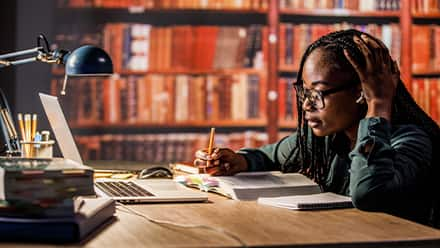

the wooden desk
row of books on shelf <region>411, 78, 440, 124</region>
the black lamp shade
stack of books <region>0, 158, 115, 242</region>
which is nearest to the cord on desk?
the wooden desk

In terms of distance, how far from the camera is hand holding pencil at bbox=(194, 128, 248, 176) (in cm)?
216

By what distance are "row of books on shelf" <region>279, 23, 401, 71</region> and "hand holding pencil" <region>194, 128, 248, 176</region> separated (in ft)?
6.80

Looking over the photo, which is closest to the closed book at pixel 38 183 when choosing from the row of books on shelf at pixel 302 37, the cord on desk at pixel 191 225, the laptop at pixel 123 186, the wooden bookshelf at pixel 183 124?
the cord on desk at pixel 191 225

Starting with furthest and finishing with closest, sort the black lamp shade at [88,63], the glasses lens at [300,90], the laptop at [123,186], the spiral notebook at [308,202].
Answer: the glasses lens at [300,90] < the black lamp shade at [88,63] < the laptop at [123,186] < the spiral notebook at [308,202]

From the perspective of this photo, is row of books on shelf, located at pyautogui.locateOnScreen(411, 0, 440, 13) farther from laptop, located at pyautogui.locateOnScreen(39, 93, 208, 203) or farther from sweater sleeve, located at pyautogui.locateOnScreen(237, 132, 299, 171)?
laptop, located at pyautogui.locateOnScreen(39, 93, 208, 203)

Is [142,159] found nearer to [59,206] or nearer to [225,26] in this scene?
[225,26]

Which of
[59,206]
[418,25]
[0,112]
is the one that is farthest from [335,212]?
[418,25]

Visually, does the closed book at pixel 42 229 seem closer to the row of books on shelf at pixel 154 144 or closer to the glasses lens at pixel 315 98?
the glasses lens at pixel 315 98

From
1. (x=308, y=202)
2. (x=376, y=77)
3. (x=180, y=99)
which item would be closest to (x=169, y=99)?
(x=180, y=99)

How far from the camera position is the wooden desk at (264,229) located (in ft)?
4.34

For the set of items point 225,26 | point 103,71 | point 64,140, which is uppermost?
point 225,26

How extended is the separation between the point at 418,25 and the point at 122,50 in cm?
166

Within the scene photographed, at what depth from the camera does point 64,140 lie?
2.02m

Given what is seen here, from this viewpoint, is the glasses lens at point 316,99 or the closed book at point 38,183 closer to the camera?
the closed book at point 38,183
